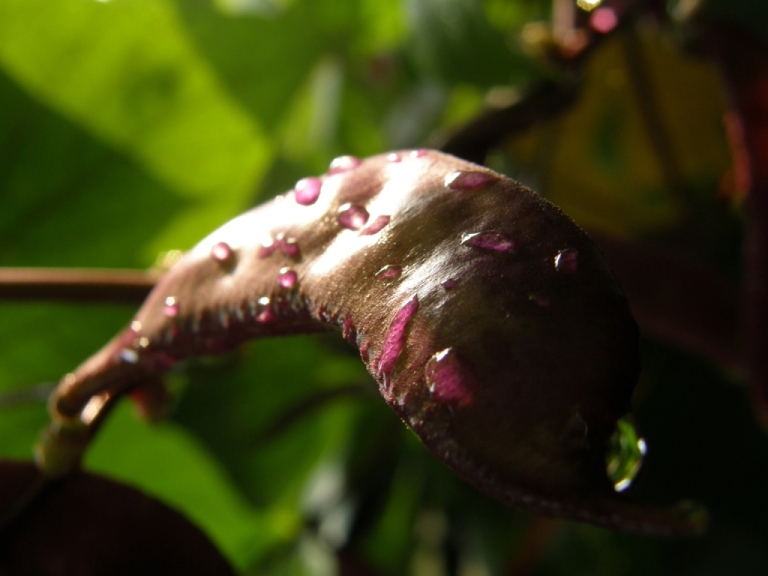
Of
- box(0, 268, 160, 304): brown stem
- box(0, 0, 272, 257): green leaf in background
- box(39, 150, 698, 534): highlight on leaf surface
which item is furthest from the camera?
box(0, 0, 272, 257): green leaf in background

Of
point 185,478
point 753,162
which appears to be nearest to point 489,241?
point 753,162

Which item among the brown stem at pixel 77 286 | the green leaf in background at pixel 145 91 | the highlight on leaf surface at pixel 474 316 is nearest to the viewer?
the highlight on leaf surface at pixel 474 316

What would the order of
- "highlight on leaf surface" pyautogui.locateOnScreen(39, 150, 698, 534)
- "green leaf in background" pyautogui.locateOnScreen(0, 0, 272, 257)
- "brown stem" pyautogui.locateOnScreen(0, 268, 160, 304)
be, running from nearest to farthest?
"highlight on leaf surface" pyautogui.locateOnScreen(39, 150, 698, 534)
"brown stem" pyautogui.locateOnScreen(0, 268, 160, 304)
"green leaf in background" pyautogui.locateOnScreen(0, 0, 272, 257)

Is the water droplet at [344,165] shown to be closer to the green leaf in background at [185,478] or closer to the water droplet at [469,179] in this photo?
the water droplet at [469,179]

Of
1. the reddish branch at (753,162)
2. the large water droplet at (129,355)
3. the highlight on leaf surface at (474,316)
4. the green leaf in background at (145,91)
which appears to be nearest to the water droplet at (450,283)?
the highlight on leaf surface at (474,316)

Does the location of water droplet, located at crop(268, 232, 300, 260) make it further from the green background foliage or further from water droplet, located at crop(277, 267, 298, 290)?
the green background foliage

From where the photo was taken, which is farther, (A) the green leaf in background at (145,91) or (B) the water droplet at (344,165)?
(A) the green leaf in background at (145,91)

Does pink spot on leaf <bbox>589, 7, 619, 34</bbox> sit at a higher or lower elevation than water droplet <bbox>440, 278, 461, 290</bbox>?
lower

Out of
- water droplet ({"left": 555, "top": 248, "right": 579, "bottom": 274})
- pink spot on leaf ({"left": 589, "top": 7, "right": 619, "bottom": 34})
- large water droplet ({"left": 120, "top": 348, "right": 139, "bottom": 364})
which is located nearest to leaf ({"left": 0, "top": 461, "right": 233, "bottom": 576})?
large water droplet ({"left": 120, "top": 348, "right": 139, "bottom": 364})
